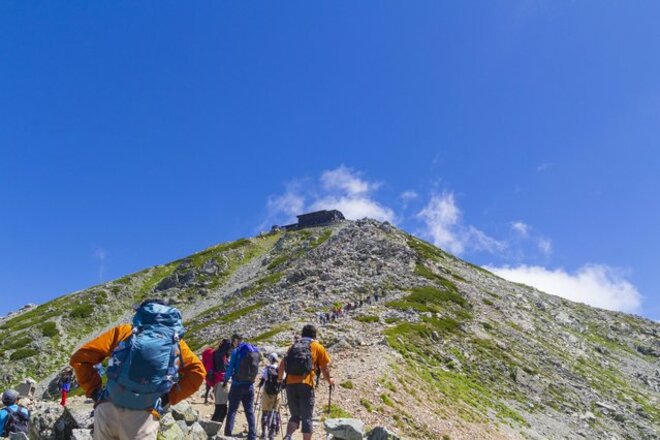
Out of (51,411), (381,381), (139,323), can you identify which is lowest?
(51,411)

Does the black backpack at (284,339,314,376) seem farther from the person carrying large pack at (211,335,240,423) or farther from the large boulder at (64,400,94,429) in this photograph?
the large boulder at (64,400,94,429)

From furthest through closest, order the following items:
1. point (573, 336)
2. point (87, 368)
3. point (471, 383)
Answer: point (573, 336) < point (471, 383) < point (87, 368)

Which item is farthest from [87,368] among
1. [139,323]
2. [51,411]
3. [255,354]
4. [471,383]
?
[471,383]

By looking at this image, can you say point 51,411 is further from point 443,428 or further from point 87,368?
point 443,428

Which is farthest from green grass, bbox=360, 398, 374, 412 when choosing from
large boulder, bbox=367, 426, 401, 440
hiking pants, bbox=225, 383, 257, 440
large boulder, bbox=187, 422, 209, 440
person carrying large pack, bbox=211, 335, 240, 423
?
large boulder, bbox=187, 422, 209, 440

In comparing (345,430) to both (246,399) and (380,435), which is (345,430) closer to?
(380,435)

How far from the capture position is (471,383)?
33.9 metres

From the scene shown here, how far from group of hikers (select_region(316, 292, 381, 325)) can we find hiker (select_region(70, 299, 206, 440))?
3504 cm

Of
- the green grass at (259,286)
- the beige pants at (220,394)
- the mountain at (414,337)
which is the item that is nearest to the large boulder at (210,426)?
the beige pants at (220,394)

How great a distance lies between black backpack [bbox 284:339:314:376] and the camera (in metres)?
9.98

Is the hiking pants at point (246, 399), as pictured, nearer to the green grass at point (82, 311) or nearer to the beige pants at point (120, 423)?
the beige pants at point (120, 423)

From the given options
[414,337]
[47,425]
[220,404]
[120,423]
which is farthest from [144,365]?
[414,337]

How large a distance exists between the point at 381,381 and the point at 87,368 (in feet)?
62.0

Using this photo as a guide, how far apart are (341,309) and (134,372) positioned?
1629 inches
